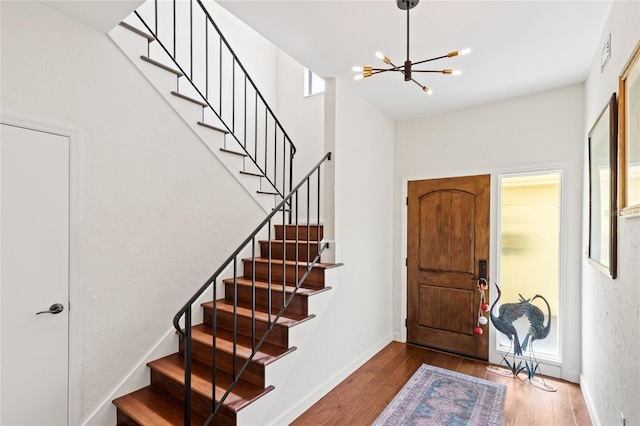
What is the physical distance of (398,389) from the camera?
2.92 m

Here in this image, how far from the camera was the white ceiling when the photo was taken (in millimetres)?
2043

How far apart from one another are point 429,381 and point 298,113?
3.52 meters

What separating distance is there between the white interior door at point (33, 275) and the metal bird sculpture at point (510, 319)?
368 centimetres

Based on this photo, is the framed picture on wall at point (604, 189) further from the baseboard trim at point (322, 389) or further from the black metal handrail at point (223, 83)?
the black metal handrail at point (223, 83)

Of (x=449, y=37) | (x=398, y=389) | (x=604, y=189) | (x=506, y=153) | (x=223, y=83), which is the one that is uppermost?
(x=223, y=83)

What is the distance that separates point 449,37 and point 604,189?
1.49 meters

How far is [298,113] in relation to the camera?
4.33 m

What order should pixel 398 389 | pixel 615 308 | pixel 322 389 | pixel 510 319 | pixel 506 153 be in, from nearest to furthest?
pixel 615 308
pixel 322 389
pixel 398 389
pixel 510 319
pixel 506 153

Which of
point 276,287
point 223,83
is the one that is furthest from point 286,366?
point 223,83

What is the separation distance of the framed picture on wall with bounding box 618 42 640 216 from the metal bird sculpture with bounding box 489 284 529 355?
1.89 meters

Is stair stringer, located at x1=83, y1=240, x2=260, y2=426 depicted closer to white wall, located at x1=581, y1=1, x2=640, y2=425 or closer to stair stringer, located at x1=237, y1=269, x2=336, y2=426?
stair stringer, located at x1=237, y1=269, x2=336, y2=426

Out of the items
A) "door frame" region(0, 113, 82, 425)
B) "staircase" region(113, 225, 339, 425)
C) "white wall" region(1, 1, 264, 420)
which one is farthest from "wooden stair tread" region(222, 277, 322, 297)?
"door frame" region(0, 113, 82, 425)

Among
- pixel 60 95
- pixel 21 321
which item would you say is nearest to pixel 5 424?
pixel 21 321

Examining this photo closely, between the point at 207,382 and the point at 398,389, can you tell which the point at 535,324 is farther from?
the point at 207,382
